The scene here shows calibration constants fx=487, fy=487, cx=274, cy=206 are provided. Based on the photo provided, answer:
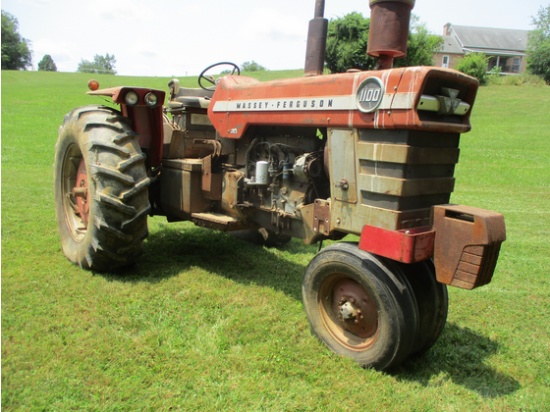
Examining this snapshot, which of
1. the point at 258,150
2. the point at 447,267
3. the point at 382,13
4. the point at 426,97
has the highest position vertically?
the point at 382,13

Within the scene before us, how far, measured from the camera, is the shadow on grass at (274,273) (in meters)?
3.15

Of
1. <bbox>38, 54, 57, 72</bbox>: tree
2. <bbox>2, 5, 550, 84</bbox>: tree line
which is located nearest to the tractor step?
<bbox>2, 5, 550, 84</bbox>: tree line

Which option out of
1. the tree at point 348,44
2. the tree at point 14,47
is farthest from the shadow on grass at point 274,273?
the tree at point 14,47

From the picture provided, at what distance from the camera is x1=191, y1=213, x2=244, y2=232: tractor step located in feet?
14.6

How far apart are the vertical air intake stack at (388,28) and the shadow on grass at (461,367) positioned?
2.00 metres

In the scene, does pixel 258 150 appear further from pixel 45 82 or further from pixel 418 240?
pixel 45 82

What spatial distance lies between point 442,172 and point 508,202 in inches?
273

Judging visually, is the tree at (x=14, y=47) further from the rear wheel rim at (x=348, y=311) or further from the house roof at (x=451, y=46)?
the rear wheel rim at (x=348, y=311)

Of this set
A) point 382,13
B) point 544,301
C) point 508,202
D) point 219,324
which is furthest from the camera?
point 508,202

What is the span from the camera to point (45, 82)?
37.7 meters

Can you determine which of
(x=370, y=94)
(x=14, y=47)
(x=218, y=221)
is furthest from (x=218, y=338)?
(x=14, y=47)

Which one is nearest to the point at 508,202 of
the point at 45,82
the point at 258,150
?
the point at 258,150

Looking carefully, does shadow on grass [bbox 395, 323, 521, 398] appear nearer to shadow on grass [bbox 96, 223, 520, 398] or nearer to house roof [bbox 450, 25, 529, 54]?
shadow on grass [bbox 96, 223, 520, 398]

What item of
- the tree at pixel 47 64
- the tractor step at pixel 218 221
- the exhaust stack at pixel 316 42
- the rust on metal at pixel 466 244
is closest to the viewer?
the rust on metal at pixel 466 244
